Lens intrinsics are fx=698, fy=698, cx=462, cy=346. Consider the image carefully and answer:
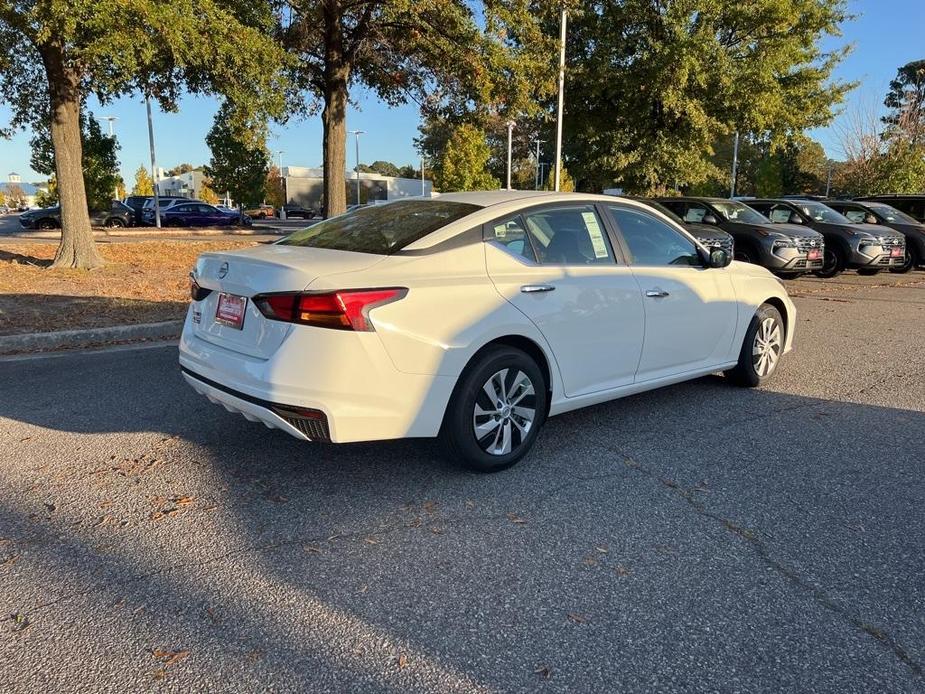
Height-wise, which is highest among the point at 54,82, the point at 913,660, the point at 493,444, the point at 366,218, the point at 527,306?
the point at 54,82

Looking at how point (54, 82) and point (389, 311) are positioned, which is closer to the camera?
point (389, 311)

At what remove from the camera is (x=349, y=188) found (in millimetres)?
70375

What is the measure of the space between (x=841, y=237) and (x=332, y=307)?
14.2m

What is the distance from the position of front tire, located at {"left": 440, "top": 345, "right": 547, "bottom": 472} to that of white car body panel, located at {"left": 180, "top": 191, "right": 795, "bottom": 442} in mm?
94

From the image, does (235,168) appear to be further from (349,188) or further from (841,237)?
(841,237)

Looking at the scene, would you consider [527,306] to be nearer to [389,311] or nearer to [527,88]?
[389,311]

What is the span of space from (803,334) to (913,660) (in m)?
6.47

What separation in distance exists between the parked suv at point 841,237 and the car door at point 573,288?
11.8 m

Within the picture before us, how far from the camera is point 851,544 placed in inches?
126

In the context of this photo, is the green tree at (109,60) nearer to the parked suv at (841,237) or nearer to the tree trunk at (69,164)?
the tree trunk at (69,164)

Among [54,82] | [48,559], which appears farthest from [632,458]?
[54,82]

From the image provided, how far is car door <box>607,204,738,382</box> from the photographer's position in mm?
4617

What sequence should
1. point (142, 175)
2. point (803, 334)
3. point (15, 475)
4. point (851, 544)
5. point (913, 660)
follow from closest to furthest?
1. point (913, 660)
2. point (851, 544)
3. point (15, 475)
4. point (803, 334)
5. point (142, 175)

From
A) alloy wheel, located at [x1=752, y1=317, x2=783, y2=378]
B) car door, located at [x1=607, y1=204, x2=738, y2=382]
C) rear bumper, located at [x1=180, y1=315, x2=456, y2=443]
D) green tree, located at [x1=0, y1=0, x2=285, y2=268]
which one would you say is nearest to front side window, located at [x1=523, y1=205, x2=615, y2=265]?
car door, located at [x1=607, y1=204, x2=738, y2=382]
